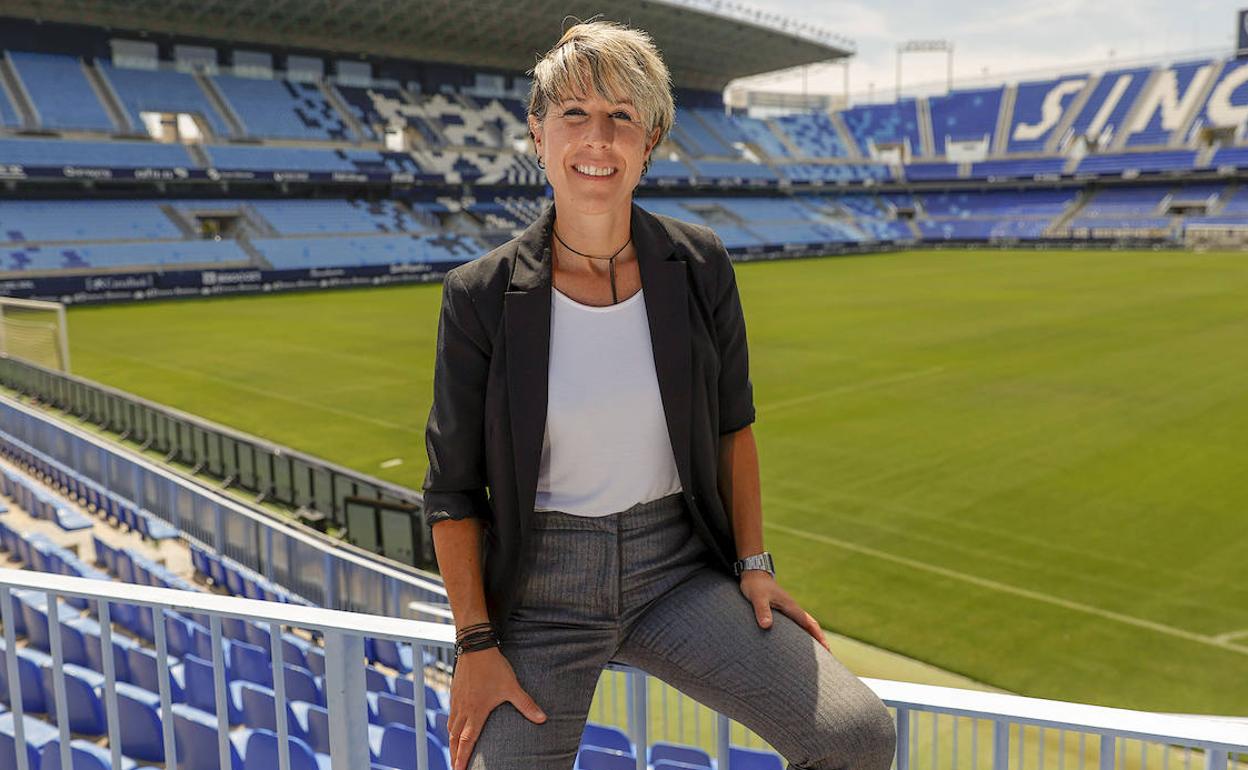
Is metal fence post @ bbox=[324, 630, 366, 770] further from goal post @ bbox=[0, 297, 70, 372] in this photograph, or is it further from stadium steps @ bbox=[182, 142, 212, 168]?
stadium steps @ bbox=[182, 142, 212, 168]

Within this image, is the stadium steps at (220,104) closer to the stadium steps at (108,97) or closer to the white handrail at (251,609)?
the stadium steps at (108,97)

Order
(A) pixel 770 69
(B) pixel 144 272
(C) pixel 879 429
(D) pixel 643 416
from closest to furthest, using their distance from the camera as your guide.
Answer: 1. (D) pixel 643 416
2. (C) pixel 879 429
3. (B) pixel 144 272
4. (A) pixel 770 69

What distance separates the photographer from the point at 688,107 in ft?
245

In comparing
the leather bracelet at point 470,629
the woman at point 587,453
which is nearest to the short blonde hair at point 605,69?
the woman at point 587,453

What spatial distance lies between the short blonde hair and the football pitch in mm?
6582

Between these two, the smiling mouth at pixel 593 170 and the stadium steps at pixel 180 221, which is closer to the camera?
the smiling mouth at pixel 593 170

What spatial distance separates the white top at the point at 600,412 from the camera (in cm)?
247

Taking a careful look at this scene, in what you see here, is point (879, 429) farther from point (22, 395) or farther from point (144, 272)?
point (144, 272)

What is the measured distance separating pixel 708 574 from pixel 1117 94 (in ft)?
272

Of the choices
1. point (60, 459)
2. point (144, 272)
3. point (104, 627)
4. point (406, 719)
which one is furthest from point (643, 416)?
point (144, 272)

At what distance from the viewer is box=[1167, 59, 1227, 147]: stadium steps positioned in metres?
68.2

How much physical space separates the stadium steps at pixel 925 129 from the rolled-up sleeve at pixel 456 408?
270 ft

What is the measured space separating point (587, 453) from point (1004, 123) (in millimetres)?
82849

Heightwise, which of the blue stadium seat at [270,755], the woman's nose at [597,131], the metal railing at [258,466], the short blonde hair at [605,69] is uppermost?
the short blonde hair at [605,69]
